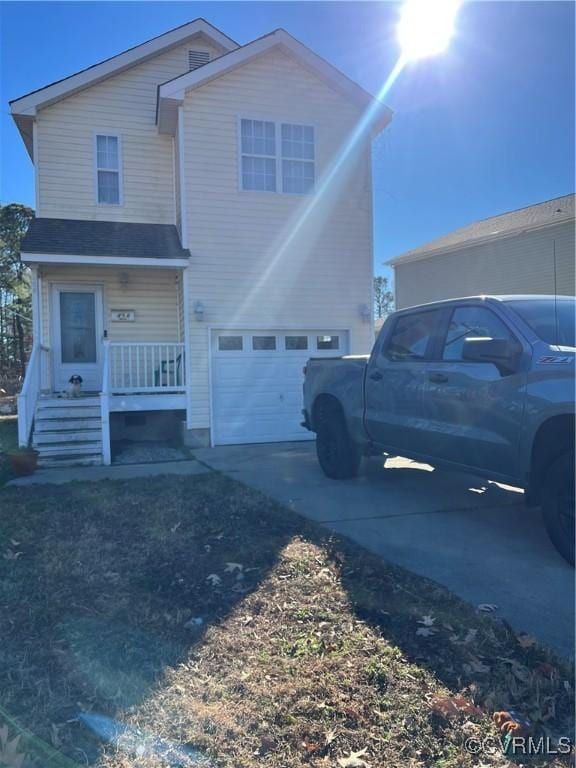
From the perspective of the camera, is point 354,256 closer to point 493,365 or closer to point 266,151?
point 266,151

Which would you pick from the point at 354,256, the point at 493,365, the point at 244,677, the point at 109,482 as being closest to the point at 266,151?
the point at 354,256

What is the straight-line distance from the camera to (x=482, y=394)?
4891 millimetres

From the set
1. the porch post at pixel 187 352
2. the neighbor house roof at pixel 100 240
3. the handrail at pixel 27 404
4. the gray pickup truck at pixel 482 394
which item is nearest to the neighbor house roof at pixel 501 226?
the neighbor house roof at pixel 100 240

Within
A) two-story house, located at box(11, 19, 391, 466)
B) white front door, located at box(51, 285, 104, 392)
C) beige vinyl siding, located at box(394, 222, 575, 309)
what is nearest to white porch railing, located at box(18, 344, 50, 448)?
two-story house, located at box(11, 19, 391, 466)

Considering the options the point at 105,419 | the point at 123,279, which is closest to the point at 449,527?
the point at 105,419

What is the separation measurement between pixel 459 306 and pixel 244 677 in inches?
152

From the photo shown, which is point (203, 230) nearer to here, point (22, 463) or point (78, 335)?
point (78, 335)

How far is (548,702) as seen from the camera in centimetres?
275

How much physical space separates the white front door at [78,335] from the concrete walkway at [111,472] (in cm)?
350

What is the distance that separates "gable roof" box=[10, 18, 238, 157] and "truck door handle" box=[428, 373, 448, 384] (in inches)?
409

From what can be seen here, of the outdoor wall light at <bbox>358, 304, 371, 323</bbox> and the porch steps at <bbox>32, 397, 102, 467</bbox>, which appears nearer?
the porch steps at <bbox>32, 397, 102, 467</bbox>

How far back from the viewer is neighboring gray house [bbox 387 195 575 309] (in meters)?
18.6

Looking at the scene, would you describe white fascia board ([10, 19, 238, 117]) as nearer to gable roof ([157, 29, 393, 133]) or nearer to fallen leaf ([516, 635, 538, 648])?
gable roof ([157, 29, 393, 133])

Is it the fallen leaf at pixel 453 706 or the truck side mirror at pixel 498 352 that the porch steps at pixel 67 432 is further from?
the fallen leaf at pixel 453 706
